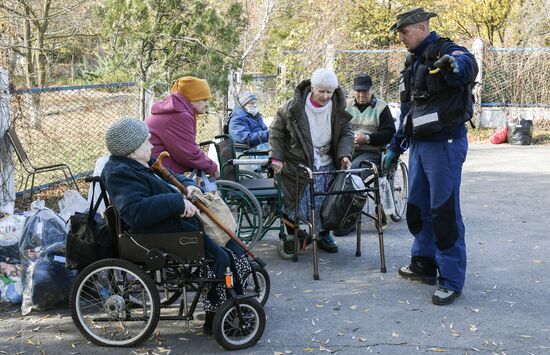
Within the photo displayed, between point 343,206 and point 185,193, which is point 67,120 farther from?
point 185,193

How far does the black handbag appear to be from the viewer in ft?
13.3

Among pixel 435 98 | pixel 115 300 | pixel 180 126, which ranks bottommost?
pixel 115 300

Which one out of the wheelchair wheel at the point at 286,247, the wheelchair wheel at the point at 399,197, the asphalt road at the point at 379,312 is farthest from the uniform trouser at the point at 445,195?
the wheelchair wheel at the point at 399,197

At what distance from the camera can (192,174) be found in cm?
557

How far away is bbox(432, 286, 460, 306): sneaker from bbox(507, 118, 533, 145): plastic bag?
10525 mm

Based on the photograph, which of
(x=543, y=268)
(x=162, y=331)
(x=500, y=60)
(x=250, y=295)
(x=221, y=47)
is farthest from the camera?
(x=500, y=60)

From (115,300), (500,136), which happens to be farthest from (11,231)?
(500,136)

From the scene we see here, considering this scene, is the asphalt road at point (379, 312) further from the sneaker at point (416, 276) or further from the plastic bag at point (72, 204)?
the plastic bag at point (72, 204)

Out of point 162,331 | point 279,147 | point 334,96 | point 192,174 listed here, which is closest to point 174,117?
point 192,174

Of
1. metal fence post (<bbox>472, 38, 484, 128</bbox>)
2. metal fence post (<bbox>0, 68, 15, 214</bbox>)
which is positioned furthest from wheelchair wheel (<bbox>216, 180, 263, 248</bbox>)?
metal fence post (<bbox>472, 38, 484, 128</bbox>)

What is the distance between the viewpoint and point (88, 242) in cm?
404

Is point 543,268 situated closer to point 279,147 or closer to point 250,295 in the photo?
point 279,147

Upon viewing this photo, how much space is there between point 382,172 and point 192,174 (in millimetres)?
2287

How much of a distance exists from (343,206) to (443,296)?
117cm
